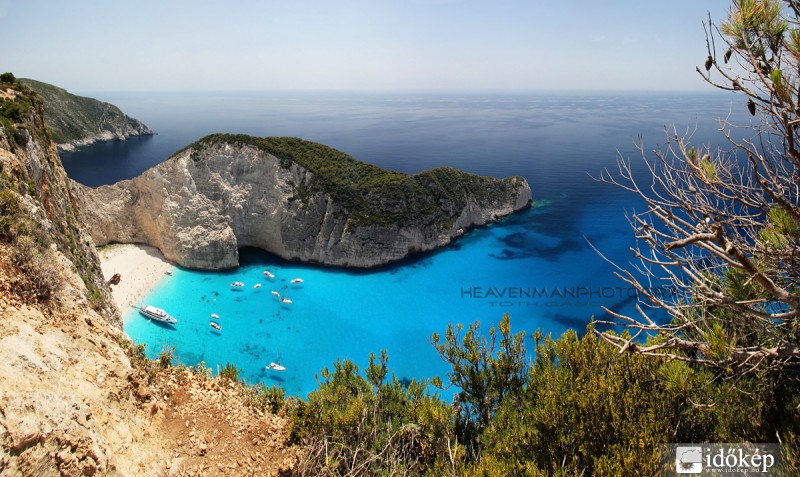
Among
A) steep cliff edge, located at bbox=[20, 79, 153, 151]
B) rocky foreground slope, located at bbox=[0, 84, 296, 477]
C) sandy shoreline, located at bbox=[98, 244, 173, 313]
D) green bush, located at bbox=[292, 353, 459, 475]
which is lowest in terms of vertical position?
sandy shoreline, located at bbox=[98, 244, 173, 313]

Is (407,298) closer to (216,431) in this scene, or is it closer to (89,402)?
(216,431)

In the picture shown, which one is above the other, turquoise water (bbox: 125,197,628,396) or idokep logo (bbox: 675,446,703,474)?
idokep logo (bbox: 675,446,703,474)

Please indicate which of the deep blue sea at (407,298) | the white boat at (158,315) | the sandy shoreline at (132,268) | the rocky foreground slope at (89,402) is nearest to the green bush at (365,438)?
the rocky foreground slope at (89,402)

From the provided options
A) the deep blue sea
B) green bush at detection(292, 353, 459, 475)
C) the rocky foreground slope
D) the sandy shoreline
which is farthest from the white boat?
green bush at detection(292, 353, 459, 475)

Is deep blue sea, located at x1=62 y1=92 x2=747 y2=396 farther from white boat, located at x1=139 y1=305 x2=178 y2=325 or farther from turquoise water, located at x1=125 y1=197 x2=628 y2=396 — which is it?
white boat, located at x1=139 y1=305 x2=178 y2=325

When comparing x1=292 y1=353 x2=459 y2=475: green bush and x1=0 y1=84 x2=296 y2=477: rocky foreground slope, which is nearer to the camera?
x1=0 y1=84 x2=296 y2=477: rocky foreground slope

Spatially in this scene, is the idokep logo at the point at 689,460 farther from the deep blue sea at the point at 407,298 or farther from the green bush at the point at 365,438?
the deep blue sea at the point at 407,298

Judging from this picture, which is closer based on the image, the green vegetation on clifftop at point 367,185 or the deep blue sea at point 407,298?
the deep blue sea at point 407,298
